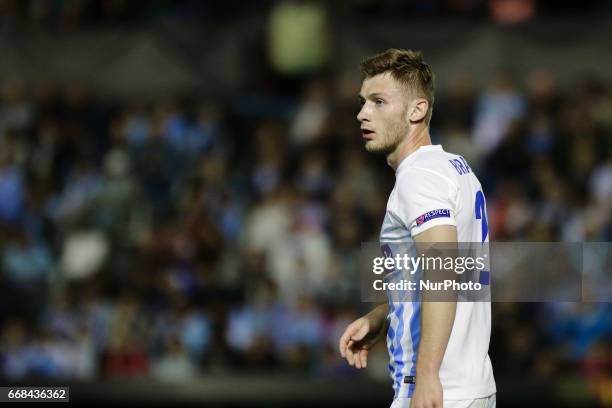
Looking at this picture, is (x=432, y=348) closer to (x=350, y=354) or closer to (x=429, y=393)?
(x=429, y=393)

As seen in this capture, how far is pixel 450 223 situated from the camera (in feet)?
12.6

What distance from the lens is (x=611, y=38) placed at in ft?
48.6

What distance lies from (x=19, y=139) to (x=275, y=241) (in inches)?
157

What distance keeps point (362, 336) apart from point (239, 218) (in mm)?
7739

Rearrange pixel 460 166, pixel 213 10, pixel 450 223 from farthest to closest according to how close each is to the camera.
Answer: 1. pixel 213 10
2. pixel 460 166
3. pixel 450 223

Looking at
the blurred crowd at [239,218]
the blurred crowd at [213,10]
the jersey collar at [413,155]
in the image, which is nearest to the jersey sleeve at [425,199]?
the jersey collar at [413,155]

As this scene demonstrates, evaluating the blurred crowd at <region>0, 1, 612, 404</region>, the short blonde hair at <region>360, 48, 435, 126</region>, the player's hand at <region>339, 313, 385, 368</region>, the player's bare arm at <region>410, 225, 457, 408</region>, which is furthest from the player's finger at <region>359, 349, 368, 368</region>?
the blurred crowd at <region>0, 1, 612, 404</region>

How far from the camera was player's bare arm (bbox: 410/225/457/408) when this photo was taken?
3750 millimetres

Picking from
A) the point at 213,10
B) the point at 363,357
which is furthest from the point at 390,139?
the point at 213,10

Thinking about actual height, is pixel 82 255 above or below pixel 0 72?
below

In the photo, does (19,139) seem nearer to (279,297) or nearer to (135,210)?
(135,210)

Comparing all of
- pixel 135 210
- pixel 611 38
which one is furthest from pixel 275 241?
pixel 611 38

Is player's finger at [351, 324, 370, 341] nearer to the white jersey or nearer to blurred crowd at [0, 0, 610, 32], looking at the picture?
the white jersey

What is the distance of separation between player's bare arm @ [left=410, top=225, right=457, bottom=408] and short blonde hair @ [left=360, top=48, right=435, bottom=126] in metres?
0.87
